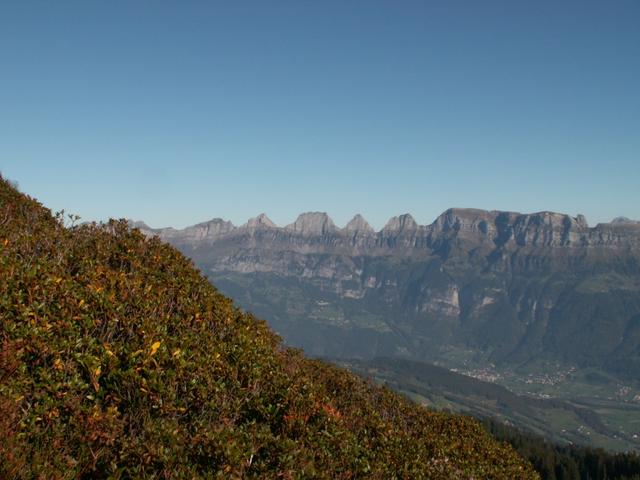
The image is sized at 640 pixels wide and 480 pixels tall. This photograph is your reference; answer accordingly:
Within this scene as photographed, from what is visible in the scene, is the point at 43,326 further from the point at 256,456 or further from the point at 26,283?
the point at 256,456

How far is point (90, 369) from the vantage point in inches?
666

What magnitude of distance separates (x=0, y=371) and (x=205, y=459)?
21.8ft

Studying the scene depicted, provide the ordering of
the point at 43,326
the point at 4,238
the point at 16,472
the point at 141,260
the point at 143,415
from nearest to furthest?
1. the point at 16,472
2. the point at 143,415
3. the point at 43,326
4. the point at 4,238
5. the point at 141,260

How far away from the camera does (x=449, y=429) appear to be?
38.5m

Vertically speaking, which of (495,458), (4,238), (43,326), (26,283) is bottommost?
(495,458)

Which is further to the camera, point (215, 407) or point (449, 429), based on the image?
point (449, 429)

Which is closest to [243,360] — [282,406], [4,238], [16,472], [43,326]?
[282,406]

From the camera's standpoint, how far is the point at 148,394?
56.7 ft

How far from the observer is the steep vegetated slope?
47.8ft

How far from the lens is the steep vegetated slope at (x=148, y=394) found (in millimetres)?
14555

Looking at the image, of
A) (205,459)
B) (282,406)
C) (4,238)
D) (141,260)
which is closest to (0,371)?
(205,459)

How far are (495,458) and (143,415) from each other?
26.2m

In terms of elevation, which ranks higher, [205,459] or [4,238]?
[4,238]

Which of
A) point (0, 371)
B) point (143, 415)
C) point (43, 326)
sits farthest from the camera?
point (43, 326)
